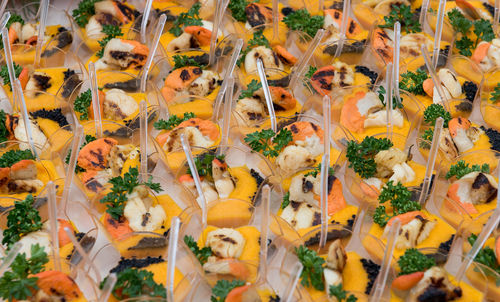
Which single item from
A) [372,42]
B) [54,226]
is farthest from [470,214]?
[54,226]

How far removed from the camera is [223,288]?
2672mm

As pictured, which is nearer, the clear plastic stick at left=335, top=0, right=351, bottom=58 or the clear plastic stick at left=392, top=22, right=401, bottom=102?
the clear plastic stick at left=392, top=22, right=401, bottom=102

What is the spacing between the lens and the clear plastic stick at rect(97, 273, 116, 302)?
2.49 m

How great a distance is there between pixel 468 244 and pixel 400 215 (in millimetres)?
310

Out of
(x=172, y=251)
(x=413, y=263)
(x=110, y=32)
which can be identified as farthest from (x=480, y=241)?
(x=110, y=32)

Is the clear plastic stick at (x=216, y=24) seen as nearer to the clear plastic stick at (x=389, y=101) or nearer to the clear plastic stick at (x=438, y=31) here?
the clear plastic stick at (x=389, y=101)

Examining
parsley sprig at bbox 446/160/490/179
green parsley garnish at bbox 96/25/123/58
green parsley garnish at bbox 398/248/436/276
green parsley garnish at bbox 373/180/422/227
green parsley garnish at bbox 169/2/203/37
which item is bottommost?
green parsley garnish at bbox 398/248/436/276

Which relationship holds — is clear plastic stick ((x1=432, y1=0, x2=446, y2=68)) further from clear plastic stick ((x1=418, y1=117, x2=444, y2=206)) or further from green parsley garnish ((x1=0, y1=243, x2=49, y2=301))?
green parsley garnish ((x1=0, y1=243, x2=49, y2=301))

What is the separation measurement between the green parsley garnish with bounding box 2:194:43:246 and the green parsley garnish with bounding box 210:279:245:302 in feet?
2.79

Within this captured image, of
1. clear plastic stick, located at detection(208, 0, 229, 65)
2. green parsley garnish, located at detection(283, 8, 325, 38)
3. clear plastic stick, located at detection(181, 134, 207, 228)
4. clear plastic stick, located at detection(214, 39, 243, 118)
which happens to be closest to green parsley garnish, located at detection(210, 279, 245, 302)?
clear plastic stick, located at detection(181, 134, 207, 228)

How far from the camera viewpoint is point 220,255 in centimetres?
285

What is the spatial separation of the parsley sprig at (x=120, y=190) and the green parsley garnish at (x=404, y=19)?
75.4 inches

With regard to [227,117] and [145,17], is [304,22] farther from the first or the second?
[227,117]

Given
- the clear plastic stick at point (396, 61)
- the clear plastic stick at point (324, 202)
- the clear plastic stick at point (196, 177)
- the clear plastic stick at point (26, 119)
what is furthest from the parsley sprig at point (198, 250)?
the clear plastic stick at point (396, 61)
